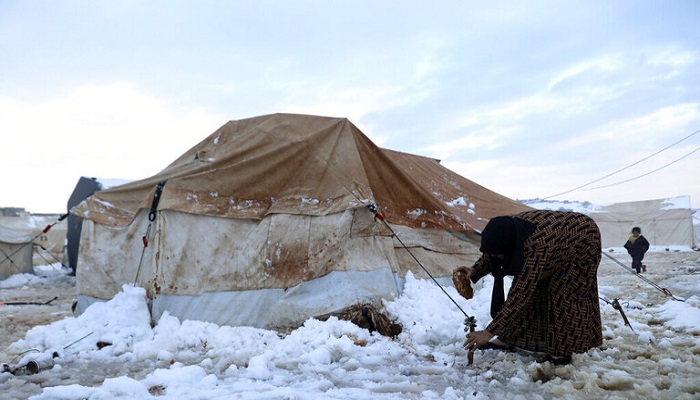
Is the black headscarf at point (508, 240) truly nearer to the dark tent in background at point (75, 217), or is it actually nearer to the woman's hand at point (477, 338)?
the woman's hand at point (477, 338)

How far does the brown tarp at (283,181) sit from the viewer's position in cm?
495

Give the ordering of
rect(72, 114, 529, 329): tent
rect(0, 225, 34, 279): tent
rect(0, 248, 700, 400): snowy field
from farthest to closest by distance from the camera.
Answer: rect(0, 225, 34, 279): tent < rect(72, 114, 529, 329): tent < rect(0, 248, 700, 400): snowy field

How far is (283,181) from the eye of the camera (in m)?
5.20

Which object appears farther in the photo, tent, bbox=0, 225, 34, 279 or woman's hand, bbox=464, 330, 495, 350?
tent, bbox=0, 225, 34, 279

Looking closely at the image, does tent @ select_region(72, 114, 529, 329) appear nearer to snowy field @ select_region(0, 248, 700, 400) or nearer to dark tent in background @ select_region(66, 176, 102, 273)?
snowy field @ select_region(0, 248, 700, 400)

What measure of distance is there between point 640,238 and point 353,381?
10.2 m

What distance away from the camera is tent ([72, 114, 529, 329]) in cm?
464

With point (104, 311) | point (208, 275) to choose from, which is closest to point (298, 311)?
point (208, 275)

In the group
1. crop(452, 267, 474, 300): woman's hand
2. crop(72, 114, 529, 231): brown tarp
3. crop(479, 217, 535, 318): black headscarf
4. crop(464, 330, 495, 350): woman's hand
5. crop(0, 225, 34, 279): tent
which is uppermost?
crop(72, 114, 529, 231): brown tarp

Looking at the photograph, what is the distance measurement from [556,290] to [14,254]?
13233mm

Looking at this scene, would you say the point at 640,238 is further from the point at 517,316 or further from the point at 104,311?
the point at 104,311

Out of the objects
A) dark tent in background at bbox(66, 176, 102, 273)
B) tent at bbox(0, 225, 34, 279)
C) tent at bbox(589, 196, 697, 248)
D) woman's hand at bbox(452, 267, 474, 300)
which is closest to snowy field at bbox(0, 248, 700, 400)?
woman's hand at bbox(452, 267, 474, 300)

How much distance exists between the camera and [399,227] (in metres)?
5.16

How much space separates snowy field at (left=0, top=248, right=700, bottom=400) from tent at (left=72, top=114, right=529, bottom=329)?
29cm
